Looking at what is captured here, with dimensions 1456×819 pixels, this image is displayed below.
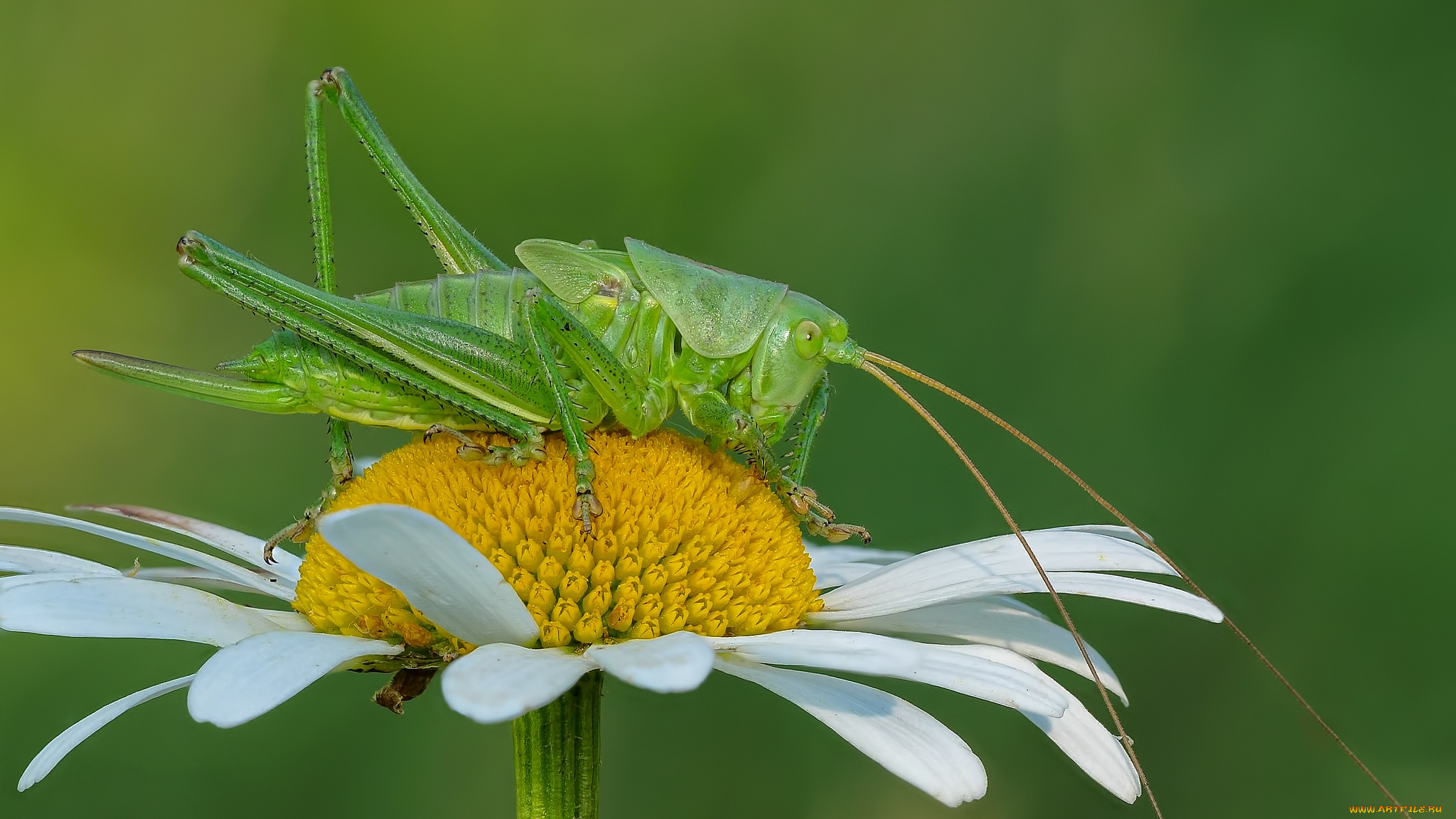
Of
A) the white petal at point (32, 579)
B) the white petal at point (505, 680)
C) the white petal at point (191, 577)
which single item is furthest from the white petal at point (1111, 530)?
the white petal at point (32, 579)

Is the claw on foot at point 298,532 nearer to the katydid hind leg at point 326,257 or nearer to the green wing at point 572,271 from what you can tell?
the katydid hind leg at point 326,257

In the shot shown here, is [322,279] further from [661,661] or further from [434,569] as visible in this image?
[661,661]

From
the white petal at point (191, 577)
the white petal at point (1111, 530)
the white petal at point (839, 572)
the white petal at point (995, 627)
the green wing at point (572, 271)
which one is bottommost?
the white petal at point (191, 577)

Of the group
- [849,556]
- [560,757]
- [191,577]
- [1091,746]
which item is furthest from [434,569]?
[849,556]

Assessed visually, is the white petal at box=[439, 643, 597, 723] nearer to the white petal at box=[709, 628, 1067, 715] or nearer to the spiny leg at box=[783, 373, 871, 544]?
the white petal at box=[709, 628, 1067, 715]

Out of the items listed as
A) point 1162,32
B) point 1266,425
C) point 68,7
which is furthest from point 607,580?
point 68,7
